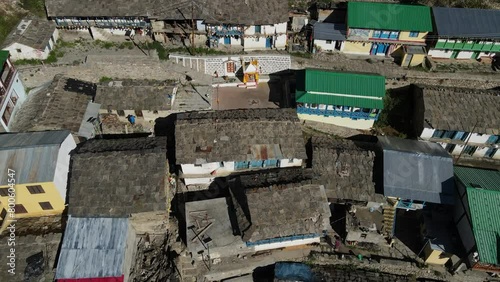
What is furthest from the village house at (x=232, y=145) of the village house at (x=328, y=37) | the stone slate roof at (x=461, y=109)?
the stone slate roof at (x=461, y=109)

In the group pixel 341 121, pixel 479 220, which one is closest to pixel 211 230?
pixel 341 121

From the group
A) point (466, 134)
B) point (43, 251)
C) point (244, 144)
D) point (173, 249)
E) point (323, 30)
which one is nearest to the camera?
point (43, 251)

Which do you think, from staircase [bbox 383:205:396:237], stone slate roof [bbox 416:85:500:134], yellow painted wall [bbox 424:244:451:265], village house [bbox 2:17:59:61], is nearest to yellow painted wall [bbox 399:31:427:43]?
stone slate roof [bbox 416:85:500:134]

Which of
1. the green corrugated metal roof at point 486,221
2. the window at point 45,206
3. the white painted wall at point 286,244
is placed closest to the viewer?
the green corrugated metal roof at point 486,221

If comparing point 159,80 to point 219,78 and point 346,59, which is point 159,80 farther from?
point 346,59

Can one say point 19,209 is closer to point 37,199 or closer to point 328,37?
point 37,199

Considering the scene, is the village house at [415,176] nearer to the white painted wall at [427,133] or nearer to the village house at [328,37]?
the white painted wall at [427,133]

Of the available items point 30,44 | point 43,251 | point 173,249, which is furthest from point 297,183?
point 30,44
